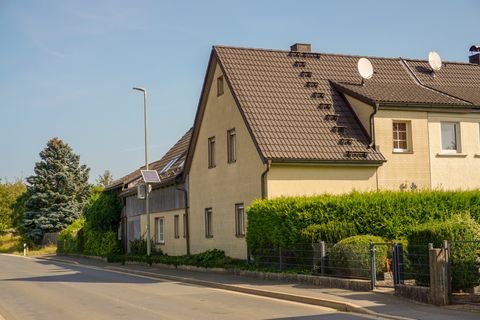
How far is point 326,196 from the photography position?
22.9 metres

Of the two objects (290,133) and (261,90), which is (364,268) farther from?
(261,90)

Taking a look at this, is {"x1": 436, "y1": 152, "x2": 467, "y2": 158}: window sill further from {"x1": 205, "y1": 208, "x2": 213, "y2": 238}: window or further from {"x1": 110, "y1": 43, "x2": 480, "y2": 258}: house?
{"x1": 205, "y1": 208, "x2": 213, "y2": 238}: window

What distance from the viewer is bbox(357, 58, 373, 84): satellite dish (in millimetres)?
28750

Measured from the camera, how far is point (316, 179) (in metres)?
25.8

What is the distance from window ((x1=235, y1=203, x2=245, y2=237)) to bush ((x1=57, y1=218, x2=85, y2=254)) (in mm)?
24242

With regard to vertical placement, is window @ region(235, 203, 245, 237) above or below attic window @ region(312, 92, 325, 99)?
below

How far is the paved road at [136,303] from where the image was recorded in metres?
14.6

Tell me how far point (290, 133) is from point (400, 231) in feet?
18.8

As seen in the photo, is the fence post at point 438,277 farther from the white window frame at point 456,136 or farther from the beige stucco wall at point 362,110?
the white window frame at point 456,136

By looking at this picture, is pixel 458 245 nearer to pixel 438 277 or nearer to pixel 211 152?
pixel 438 277

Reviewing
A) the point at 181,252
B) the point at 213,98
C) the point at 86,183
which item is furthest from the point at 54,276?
the point at 86,183

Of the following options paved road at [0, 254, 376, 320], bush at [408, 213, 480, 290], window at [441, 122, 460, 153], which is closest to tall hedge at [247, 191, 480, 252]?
paved road at [0, 254, 376, 320]

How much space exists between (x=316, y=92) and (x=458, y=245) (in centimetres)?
1407

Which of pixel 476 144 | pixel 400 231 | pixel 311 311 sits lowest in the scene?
pixel 311 311
